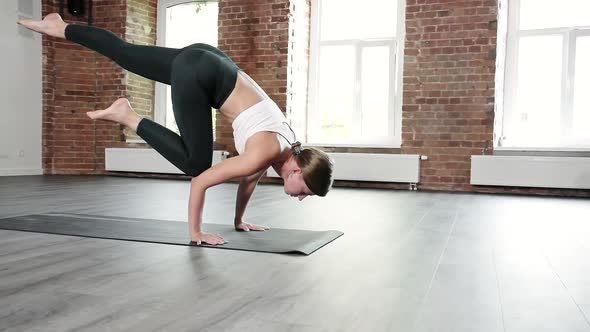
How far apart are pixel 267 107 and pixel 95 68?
20.1 feet

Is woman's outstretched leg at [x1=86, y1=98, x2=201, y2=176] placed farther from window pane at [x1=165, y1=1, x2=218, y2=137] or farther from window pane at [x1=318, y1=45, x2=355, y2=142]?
window pane at [x1=165, y1=1, x2=218, y2=137]

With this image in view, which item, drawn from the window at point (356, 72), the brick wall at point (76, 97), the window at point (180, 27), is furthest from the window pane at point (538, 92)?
the brick wall at point (76, 97)

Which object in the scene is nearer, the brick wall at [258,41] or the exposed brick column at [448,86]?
the exposed brick column at [448,86]

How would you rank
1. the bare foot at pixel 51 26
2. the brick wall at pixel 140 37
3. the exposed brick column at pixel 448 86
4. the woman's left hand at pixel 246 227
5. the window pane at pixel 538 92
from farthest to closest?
1. the brick wall at pixel 140 37
2. the window pane at pixel 538 92
3. the exposed brick column at pixel 448 86
4. the bare foot at pixel 51 26
5. the woman's left hand at pixel 246 227

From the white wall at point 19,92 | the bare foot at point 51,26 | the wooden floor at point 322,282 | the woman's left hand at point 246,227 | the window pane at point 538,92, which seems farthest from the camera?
the white wall at point 19,92

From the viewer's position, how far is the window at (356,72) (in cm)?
668

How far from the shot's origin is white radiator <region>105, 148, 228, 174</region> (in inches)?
289

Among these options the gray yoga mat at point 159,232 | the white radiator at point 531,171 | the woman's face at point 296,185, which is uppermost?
the woman's face at point 296,185

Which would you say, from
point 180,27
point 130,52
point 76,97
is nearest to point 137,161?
point 76,97

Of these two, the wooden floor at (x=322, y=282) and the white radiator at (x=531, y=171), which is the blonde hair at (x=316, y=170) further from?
the white radiator at (x=531, y=171)

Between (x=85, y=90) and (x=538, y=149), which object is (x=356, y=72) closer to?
(x=538, y=149)

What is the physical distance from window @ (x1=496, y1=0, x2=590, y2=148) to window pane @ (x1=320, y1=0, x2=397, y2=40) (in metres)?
1.46

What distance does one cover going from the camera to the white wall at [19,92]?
6.86 meters

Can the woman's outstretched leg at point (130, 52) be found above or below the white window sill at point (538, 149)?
above
